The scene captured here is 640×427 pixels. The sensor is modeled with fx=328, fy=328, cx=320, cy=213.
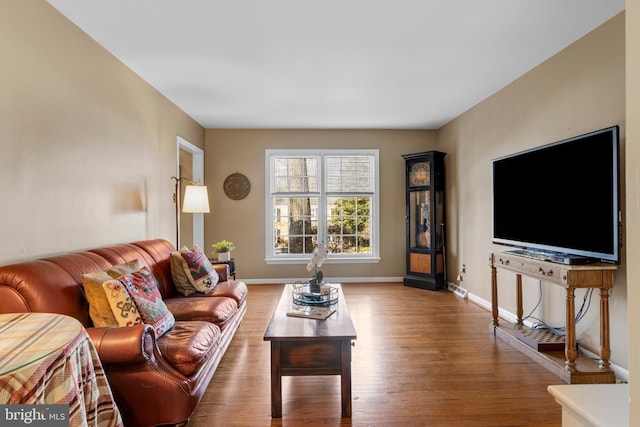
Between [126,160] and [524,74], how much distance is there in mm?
3941

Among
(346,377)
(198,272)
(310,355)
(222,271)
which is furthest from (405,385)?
(222,271)

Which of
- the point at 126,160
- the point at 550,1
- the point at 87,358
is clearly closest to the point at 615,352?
the point at 550,1

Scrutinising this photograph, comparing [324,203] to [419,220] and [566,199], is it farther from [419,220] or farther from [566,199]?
[566,199]

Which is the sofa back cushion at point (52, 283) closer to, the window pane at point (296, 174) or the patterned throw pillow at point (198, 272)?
the patterned throw pillow at point (198, 272)

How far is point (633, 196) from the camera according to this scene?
73 centimetres

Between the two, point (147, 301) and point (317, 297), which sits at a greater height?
point (147, 301)

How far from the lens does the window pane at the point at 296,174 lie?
5508 mm

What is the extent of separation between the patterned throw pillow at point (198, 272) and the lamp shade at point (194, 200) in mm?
787

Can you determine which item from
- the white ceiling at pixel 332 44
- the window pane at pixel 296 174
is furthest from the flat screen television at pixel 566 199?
the window pane at pixel 296 174

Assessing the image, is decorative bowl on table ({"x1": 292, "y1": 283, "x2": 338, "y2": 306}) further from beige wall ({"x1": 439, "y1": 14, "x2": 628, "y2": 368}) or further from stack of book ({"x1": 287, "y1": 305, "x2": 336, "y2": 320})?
beige wall ({"x1": 439, "y1": 14, "x2": 628, "y2": 368})

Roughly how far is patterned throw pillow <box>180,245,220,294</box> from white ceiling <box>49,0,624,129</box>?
1.79 metres

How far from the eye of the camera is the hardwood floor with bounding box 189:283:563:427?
194 centimetres

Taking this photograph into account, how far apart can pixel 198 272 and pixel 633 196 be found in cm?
298

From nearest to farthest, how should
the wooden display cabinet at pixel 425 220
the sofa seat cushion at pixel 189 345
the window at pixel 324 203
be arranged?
the sofa seat cushion at pixel 189 345, the wooden display cabinet at pixel 425 220, the window at pixel 324 203
